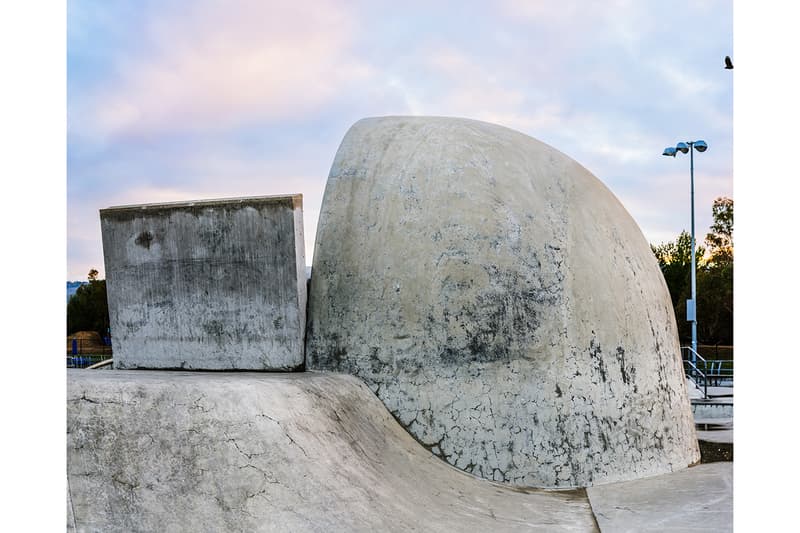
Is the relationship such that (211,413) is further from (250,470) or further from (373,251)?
(373,251)

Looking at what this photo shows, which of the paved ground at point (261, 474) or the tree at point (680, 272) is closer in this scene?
the paved ground at point (261, 474)

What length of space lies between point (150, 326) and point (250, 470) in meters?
3.47

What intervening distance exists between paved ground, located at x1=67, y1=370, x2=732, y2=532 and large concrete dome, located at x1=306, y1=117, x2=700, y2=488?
841mm

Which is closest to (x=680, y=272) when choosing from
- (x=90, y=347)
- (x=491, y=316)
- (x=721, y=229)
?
(x=721, y=229)

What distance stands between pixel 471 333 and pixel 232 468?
10.8 feet

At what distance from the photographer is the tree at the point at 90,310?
39.5 m

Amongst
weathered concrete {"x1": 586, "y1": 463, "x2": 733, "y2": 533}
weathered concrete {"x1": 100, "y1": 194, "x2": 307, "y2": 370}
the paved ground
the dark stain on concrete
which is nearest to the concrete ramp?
the paved ground

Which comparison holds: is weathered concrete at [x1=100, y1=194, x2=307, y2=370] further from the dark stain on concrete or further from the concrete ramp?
the concrete ramp

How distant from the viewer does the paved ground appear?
15.7 ft

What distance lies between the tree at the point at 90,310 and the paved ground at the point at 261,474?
36487 mm

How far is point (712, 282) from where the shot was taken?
1342 inches

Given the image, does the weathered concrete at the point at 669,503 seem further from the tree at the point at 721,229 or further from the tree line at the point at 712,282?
the tree at the point at 721,229

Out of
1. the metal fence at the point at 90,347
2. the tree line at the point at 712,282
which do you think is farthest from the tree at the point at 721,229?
the metal fence at the point at 90,347
